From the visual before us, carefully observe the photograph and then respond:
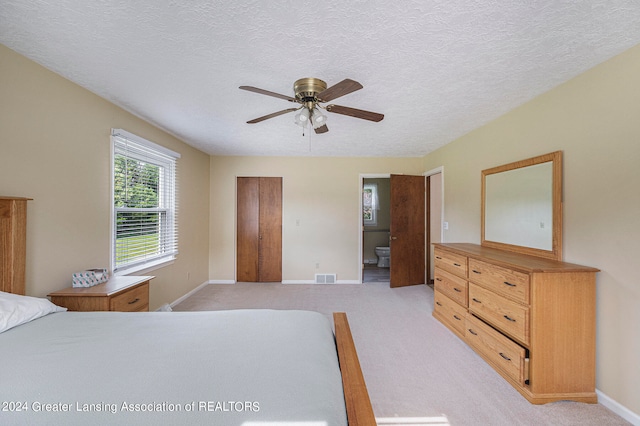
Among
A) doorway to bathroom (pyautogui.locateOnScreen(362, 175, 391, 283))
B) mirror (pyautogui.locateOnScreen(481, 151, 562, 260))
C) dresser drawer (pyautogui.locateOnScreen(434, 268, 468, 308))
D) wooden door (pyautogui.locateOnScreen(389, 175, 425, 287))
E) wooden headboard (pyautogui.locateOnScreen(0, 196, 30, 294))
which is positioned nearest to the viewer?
wooden headboard (pyautogui.locateOnScreen(0, 196, 30, 294))

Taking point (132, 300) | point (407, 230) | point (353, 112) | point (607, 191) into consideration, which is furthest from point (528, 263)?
point (132, 300)

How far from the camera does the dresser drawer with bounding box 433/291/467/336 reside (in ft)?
9.09

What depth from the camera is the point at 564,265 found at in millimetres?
1992

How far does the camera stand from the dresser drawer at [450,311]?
277 cm

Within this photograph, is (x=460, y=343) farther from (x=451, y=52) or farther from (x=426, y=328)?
A: (x=451, y=52)

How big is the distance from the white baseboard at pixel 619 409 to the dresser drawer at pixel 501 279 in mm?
824

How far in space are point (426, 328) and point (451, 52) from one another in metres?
2.84

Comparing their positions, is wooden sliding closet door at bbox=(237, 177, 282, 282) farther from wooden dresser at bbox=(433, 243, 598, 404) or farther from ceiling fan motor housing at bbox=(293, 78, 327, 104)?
wooden dresser at bbox=(433, 243, 598, 404)

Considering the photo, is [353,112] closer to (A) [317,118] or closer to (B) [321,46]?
(A) [317,118]

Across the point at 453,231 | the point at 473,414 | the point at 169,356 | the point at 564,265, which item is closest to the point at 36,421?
the point at 169,356

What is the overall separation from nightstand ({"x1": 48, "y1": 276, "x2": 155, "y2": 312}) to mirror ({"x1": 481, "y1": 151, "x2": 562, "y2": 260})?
3627 millimetres

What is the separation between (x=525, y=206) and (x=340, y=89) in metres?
2.21

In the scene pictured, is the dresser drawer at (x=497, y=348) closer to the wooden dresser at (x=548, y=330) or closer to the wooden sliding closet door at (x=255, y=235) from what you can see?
the wooden dresser at (x=548, y=330)

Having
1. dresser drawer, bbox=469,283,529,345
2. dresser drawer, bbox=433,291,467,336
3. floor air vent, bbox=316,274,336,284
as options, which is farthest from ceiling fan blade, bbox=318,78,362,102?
floor air vent, bbox=316,274,336,284
